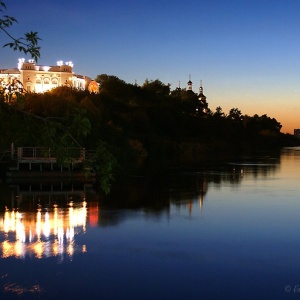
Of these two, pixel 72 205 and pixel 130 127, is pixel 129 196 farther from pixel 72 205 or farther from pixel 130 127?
pixel 130 127

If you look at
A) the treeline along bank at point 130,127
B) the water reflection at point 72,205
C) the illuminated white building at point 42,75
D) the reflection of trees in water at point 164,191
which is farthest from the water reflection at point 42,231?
the illuminated white building at point 42,75

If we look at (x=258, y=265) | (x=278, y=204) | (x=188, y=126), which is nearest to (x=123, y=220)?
(x=258, y=265)

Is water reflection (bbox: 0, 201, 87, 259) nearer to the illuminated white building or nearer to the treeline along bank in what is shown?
the treeline along bank

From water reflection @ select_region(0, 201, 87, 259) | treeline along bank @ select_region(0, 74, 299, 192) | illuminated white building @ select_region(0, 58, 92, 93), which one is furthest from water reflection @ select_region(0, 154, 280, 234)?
illuminated white building @ select_region(0, 58, 92, 93)

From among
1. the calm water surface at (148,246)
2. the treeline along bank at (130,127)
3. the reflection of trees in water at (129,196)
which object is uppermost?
the treeline along bank at (130,127)

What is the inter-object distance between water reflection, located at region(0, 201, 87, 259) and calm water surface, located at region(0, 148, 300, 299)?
37mm

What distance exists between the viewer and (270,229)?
64.2 feet

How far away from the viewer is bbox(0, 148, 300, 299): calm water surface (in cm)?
1238

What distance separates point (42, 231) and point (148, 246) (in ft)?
Result: 14.9

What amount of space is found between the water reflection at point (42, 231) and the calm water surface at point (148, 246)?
0.04 meters

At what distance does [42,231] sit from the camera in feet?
59.7

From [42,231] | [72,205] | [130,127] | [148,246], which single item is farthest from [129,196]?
[130,127]

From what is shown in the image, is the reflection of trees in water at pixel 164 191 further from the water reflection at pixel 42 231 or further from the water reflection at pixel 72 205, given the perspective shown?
the water reflection at pixel 42 231

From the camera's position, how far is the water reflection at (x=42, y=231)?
15280 millimetres
